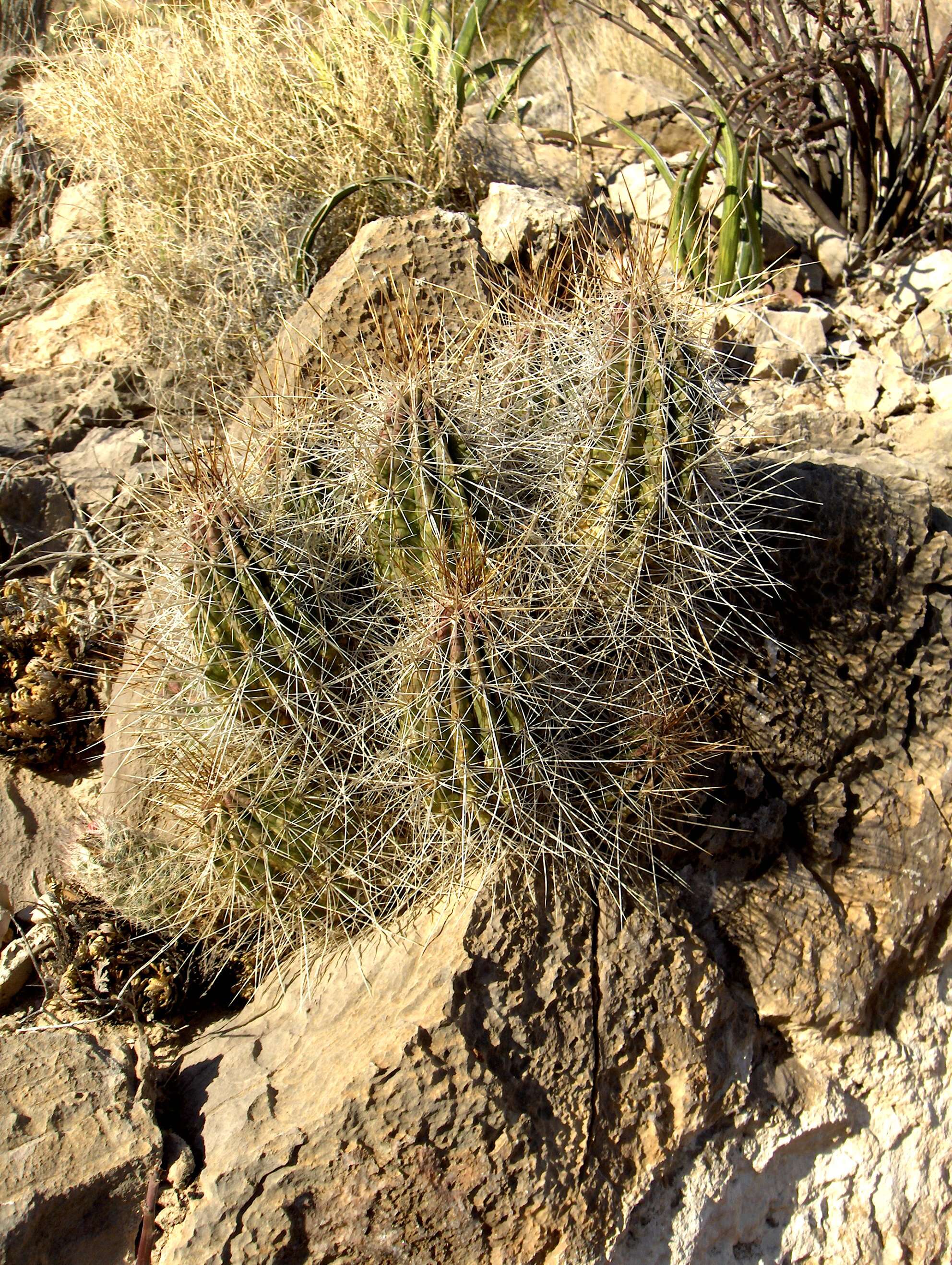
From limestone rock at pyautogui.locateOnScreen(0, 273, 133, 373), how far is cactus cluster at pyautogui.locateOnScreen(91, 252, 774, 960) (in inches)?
105

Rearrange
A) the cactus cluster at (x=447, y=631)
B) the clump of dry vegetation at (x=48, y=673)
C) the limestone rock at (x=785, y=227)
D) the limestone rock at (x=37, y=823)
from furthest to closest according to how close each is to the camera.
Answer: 1. the limestone rock at (x=785, y=227)
2. the clump of dry vegetation at (x=48, y=673)
3. the limestone rock at (x=37, y=823)
4. the cactus cluster at (x=447, y=631)

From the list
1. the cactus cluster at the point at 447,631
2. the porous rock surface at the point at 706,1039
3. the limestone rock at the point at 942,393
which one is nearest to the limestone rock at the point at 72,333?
the cactus cluster at the point at 447,631

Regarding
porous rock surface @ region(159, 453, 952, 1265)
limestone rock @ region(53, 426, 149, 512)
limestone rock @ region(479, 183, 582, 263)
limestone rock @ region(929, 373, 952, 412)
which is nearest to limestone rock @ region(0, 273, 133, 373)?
limestone rock @ region(53, 426, 149, 512)

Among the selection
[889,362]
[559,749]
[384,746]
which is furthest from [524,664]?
[889,362]

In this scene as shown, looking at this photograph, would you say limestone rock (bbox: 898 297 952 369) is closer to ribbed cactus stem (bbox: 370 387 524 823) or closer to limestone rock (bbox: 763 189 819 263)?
limestone rock (bbox: 763 189 819 263)

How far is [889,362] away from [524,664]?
2.94m

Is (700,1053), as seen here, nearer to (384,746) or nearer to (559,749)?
(559,749)

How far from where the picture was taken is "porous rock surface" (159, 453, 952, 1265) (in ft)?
7.29

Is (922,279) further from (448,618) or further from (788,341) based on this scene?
(448,618)

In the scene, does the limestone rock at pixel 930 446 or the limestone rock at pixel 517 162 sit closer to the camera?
the limestone rock at pixel 930 446

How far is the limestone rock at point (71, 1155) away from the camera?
2.22m

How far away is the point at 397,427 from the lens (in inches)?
91.8

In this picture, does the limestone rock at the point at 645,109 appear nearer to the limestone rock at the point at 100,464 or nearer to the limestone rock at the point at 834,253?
the limestone rock at the point at 834,253

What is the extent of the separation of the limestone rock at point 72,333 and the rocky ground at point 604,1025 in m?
1.75
